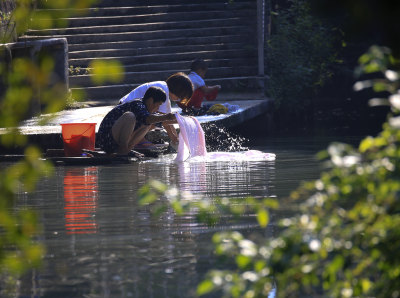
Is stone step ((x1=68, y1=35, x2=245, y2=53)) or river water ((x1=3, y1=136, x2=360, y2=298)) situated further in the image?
stone step ((x1=68, y1=35, x2=245, y2=53))

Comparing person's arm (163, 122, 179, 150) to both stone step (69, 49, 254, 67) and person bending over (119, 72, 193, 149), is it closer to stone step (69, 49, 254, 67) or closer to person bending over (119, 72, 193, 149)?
person bending over (119, 72, 193, 149)

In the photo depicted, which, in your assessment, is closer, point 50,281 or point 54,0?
point 54,0

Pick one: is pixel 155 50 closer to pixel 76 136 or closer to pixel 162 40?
pixel 162 40

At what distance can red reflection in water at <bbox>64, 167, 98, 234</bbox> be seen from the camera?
6316 millimetres

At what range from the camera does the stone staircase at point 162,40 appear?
18.2 m

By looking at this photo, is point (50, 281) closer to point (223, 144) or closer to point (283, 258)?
point (283, 258)

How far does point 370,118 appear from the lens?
19578 mm

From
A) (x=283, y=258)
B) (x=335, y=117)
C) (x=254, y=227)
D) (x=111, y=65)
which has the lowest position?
(x=335, y=117)

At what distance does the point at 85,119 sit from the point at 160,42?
20.1 ft

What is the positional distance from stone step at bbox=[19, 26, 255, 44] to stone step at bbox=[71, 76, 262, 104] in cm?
178

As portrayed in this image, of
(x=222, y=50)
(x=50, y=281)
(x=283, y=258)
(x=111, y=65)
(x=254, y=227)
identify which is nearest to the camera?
(x=111, y=65)

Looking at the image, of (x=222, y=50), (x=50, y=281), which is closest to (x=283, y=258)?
(x=50, y=281)

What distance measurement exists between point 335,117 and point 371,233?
57.4 feet

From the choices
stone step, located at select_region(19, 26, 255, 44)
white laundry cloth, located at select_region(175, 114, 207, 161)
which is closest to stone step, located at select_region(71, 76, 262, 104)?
stone step, located at select_region(19, 26, 255, 44)
